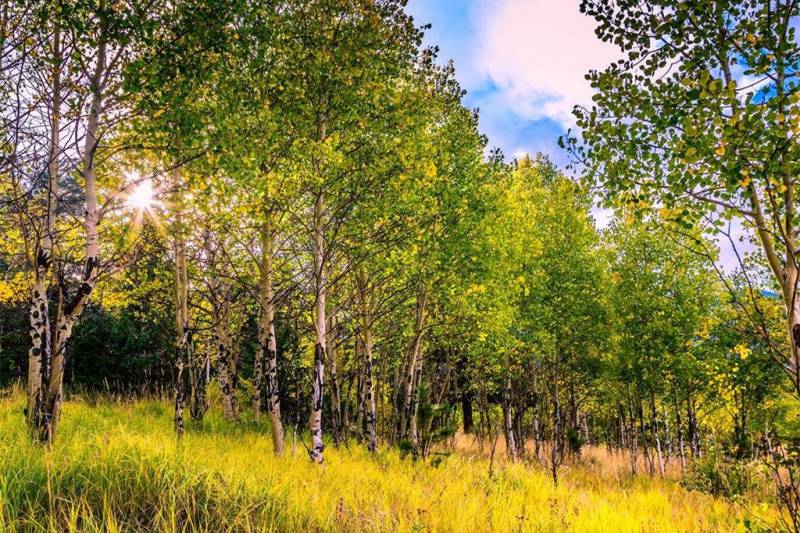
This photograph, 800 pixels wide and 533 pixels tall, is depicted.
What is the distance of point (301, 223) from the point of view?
8766 millimetres

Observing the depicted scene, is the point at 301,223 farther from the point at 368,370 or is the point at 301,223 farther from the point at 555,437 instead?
the point at 555,437

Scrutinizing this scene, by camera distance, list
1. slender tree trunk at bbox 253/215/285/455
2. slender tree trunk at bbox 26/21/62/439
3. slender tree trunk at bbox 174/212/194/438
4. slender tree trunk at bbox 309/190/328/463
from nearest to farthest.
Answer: slender tree trunk at bbox 26/21/62/439, slender tree trunk at bbox 309/190/328/463, slender tree trunk at bbox 253/215/285/455, slender tree trunk at bbox 174/212/194/438

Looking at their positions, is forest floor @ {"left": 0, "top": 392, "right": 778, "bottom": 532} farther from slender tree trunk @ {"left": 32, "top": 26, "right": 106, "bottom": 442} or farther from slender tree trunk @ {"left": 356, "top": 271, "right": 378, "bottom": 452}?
slender tree trunk @ {"left": 356, "top": 271, "right": 378, "bottom": 452}

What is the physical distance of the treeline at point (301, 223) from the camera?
21.0 ft

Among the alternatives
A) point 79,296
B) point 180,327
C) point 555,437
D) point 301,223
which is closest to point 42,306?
point 79,296

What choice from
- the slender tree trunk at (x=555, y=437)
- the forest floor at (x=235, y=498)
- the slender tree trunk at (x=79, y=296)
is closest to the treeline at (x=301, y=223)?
the slender tree trunk at (x=79, y=296)

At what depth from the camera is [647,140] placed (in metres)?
5.29

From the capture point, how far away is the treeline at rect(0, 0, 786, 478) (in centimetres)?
639

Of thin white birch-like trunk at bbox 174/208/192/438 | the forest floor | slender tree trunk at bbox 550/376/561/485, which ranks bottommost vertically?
slender tree trunk at bbox 550/376/561/485

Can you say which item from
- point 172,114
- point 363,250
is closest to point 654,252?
point 363,250

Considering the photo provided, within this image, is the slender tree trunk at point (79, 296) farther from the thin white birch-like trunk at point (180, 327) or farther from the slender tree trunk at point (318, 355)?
the slender tree trunk at point (318, 355)

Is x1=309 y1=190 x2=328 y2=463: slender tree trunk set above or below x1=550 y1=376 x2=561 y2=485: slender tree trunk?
above

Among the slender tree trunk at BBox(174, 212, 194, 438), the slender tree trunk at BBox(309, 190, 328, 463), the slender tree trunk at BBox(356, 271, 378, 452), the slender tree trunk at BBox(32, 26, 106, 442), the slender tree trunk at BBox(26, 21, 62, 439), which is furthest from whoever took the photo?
the slender tree trunk at BBox(356, 271, 378, 452)

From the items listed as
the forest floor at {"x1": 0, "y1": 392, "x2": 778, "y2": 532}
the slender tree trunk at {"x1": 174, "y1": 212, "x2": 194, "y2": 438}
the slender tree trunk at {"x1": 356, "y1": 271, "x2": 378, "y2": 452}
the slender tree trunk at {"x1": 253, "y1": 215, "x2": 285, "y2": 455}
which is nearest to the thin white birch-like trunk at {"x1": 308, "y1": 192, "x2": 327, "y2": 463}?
the forest floor at {"x1": 0, "y1": 392, "x2": 778, "y2": 532}
